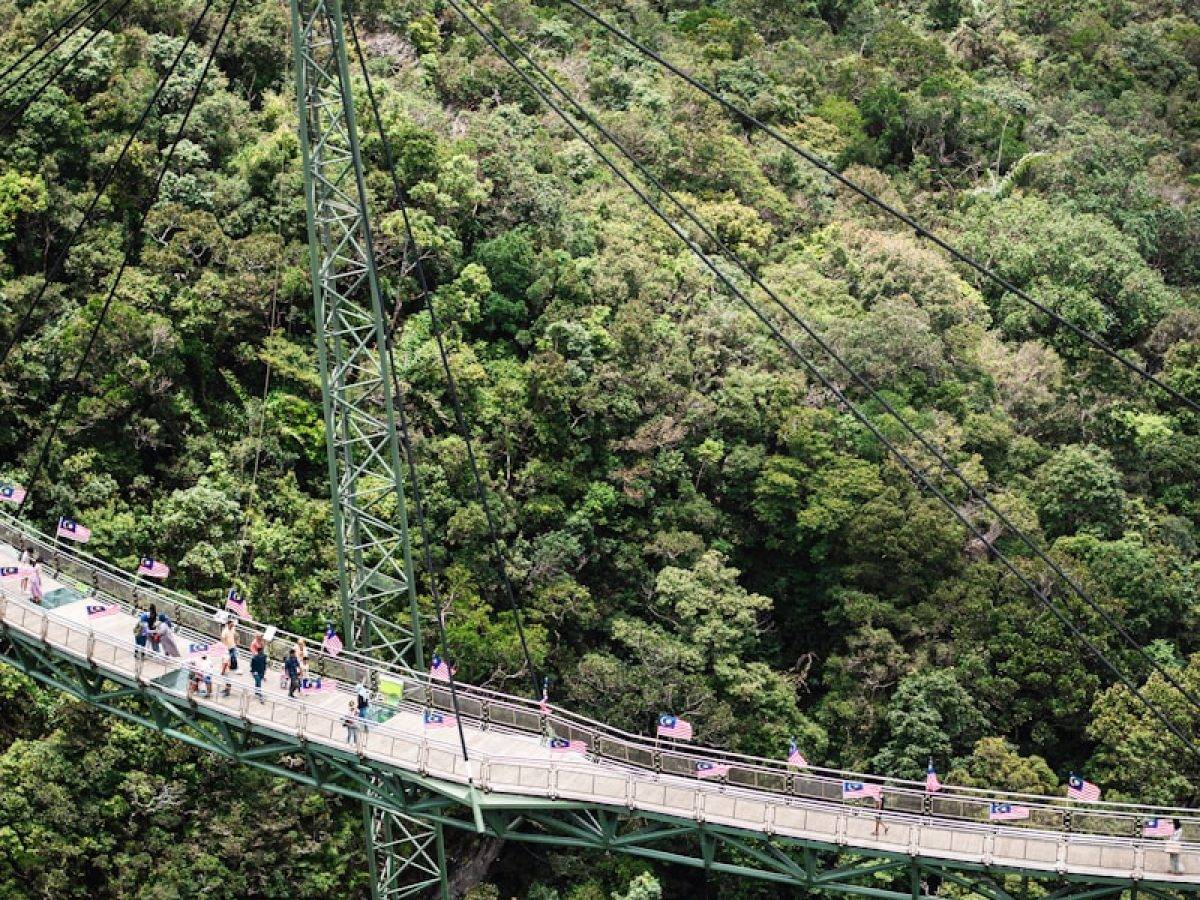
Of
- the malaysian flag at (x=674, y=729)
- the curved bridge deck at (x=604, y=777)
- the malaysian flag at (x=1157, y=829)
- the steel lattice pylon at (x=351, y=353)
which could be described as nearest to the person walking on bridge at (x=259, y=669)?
the curved bridge deck at (x=604, y=777)

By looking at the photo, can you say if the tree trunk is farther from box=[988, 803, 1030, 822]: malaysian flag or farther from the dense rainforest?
box=[988, 803, 1030, 822]: malaysian flag

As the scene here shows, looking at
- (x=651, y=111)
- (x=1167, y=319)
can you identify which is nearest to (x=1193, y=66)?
(x=1167, y=319)

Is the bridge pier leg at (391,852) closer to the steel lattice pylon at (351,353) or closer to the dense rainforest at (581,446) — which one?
the steel lattice pylon at (351,353)

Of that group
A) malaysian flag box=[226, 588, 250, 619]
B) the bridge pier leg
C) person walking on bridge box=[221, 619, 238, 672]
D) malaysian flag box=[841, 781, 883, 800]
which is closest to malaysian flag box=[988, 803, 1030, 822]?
malaysian flag box=[841, 781, 883, 800]

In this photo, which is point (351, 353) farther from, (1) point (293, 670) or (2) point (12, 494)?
(2) point (12, 494)

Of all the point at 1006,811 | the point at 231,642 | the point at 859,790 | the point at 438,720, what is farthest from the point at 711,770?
the point at 231,642

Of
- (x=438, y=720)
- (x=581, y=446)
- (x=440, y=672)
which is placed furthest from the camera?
(x=581, y=446)
